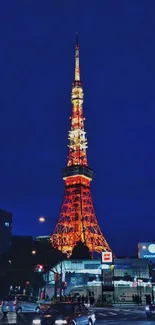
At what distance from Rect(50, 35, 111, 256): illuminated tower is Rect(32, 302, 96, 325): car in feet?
274

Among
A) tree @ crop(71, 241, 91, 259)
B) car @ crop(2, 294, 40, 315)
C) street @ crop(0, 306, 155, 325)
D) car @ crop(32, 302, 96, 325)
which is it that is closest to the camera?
car @ crop(32, 302, 96, 325)

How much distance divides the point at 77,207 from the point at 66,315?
87.8 meters

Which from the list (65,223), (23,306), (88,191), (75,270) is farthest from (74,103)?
(23,306)

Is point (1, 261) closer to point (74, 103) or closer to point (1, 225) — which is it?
point (1, 225)

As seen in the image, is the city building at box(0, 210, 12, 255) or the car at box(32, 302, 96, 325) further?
the city building at box(0, 210, 12, 255)

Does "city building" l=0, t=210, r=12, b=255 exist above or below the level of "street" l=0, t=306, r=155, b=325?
above

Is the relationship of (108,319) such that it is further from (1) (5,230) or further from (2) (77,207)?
(1) (5,230)

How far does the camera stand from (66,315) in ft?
54.0

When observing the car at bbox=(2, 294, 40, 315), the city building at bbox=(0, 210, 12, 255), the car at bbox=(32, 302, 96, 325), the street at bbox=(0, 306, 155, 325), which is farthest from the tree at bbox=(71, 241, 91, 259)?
the car at bbox=(32, 302, 96, 325)

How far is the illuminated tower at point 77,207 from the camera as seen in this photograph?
103750 mm

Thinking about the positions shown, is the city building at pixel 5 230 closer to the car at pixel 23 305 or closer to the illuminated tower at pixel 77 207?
the illuminated tower at pixel 77 207

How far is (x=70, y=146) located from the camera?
391 feet

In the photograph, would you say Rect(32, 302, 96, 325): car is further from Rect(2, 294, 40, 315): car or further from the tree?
the tree

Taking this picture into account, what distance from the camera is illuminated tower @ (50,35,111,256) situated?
4085 inches
